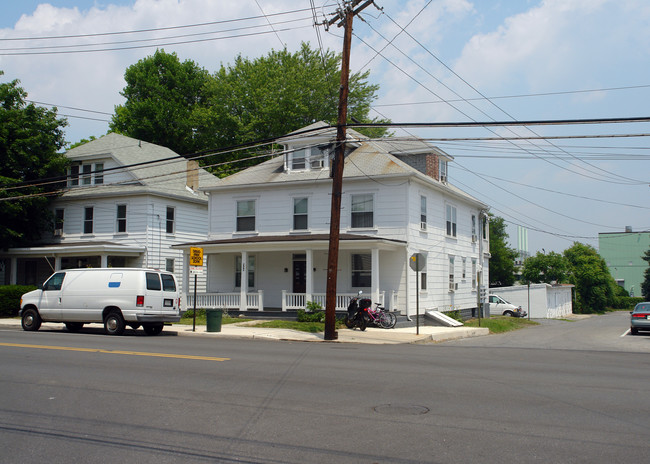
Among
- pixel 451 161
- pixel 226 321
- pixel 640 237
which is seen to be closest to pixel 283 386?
pixel 226 321

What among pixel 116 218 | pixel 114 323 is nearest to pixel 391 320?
pixel 114 323

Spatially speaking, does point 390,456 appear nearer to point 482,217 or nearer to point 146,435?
point 146,435

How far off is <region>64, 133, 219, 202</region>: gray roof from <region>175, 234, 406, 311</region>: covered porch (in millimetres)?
6674

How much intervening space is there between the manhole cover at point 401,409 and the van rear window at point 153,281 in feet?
45.5

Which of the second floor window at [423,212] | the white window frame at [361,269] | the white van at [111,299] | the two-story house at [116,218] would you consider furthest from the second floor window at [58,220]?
the second floor window at [423,212]

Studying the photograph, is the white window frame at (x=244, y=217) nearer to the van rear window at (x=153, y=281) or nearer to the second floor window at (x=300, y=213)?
the second floor window at (x=300, y=213)

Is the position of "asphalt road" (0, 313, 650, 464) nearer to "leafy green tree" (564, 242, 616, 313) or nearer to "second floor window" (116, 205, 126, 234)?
"second floor window" (116, 205, 126, 234)

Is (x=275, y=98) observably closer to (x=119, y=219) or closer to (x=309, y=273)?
(x=119, y=219)

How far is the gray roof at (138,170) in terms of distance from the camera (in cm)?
3619

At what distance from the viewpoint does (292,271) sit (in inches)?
1197

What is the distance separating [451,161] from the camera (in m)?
34.0

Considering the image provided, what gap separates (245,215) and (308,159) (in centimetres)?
455

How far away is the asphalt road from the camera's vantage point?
637 cm

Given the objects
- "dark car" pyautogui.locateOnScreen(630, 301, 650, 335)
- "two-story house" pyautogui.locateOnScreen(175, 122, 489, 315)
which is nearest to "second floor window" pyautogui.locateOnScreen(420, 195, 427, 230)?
"two-story house" pyautogui.locateOnScreen(175, 122, 489, 315)
